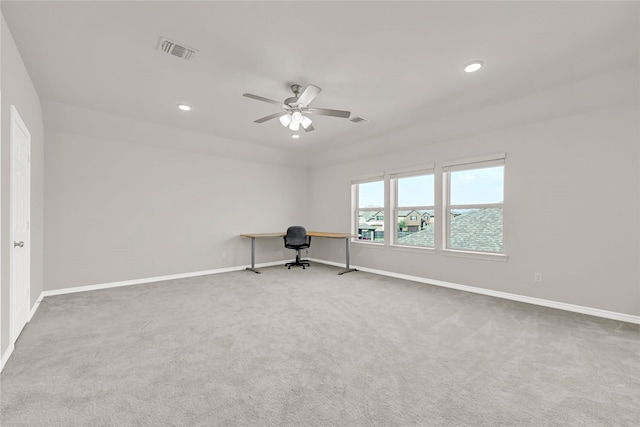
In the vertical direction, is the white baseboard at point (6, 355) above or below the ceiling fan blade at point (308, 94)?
below

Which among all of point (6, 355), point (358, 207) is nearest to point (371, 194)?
point (358, 207)

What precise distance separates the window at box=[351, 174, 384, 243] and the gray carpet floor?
8.15 feet

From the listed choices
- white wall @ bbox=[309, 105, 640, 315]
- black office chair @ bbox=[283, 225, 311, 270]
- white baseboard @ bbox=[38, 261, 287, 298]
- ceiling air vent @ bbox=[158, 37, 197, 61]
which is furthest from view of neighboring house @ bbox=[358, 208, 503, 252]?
ceiling air vent @ bbox=[158, 37, 197, 61]

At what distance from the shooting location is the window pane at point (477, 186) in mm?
4242

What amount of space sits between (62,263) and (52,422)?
3.65m

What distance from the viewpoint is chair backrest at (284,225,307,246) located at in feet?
20.2

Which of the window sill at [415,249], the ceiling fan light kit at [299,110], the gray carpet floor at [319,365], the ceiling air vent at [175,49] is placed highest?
the ceiling air vent at [175,49]

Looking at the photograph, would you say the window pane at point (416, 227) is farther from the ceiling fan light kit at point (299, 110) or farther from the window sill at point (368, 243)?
the ceiling fan light kit at point (299, 110)

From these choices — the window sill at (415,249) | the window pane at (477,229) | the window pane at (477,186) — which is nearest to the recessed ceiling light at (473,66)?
the window pane at (477,186)

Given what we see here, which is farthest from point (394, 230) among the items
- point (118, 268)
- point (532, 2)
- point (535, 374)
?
point (118, 268)

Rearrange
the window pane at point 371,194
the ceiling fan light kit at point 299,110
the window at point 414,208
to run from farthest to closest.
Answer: the window pane at point 371,194 < the window at point 414,208 < the ceiling fan light kit at point 299,110

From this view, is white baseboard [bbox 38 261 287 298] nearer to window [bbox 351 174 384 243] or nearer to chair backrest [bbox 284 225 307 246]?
chair backrest [bbox 284 225 307 246]

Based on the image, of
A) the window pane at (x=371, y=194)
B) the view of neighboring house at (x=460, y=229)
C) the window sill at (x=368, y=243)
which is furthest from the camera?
the window pane at (x=371, y=194)

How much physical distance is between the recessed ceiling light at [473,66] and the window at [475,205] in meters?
1.71
